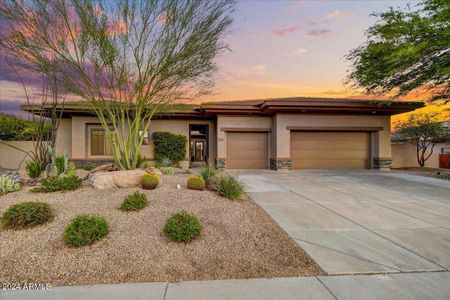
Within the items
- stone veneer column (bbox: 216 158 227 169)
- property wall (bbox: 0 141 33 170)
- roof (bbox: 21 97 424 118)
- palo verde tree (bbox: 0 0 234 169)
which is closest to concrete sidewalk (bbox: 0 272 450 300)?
palo verde tree (bbox: 0 0 234 169)

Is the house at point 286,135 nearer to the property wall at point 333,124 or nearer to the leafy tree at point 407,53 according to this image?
the property wall at point 333,124

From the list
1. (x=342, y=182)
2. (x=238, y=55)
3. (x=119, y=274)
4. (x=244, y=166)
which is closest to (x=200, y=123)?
(x=244, y=166)

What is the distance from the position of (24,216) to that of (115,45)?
20.5 feet

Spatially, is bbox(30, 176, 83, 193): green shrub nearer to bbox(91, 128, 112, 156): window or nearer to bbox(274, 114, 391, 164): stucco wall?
bbox(91, 128, 112, 156): window

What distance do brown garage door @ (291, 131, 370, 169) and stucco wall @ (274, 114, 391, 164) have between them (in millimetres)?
640

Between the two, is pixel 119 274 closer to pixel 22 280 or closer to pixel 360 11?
pixel 22 280

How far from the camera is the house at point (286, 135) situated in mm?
14273

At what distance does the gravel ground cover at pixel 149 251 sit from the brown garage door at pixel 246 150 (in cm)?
960

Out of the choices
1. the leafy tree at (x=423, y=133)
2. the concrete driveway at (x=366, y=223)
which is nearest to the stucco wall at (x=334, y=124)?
the leafy tree at (x=423, y=133)

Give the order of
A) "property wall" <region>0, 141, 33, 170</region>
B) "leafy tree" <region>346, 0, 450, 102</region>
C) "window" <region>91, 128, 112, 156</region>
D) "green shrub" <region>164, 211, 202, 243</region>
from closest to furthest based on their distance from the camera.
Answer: "green shrub" <region>164, 211, 202, 243</region> < "leafy tree" <region>346, 0, 450, 102</region> < "window" <region>91, 128, 112, 156</region> < "property wall" <region>0, 141, 33, 170</region>

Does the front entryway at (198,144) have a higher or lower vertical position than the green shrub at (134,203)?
higher

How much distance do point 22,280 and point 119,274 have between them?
1.22m

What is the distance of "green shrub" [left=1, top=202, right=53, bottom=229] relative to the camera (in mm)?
4422

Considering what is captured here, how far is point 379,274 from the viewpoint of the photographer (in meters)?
3.31
